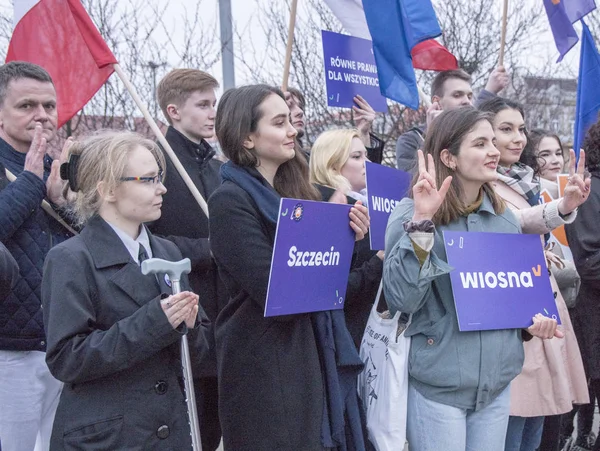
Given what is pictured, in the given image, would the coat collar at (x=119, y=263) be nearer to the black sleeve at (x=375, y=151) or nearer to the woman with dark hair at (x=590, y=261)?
the black sleeve at (x=375, y=151)

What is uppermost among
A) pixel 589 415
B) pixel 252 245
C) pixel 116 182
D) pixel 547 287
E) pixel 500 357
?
pixel 116 182

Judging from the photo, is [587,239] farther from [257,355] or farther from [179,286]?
[179,286]

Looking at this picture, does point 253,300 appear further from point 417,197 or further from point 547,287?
point 547,287

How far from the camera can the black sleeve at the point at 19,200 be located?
114 inches

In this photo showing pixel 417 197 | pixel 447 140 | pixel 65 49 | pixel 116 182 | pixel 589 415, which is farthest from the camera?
pixel 589 415

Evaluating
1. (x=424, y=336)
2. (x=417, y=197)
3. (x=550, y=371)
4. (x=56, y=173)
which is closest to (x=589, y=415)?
(x=550, y=371)

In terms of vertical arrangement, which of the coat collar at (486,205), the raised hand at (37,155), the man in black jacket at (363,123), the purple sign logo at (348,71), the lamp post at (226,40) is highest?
the lamp post at (226,40)

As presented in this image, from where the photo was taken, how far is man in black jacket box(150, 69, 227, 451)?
3.47m

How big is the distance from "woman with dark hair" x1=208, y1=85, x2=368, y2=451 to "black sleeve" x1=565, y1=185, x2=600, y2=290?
1899mm

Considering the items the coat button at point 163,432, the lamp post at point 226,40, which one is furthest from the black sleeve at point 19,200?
the lamp post at point 226,40

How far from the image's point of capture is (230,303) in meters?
2.81

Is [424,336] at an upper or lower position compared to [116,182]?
lower

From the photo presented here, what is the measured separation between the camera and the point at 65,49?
4.08 meters

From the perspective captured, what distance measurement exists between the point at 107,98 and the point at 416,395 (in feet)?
20.3
